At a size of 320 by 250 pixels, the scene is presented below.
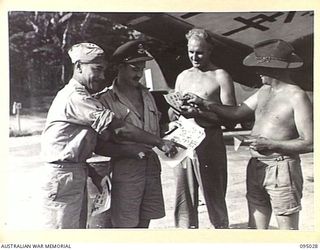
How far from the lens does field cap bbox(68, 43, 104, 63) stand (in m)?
1.62

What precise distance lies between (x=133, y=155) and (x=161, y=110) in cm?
13

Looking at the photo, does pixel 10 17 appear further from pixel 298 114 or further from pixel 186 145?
pixel 298 114

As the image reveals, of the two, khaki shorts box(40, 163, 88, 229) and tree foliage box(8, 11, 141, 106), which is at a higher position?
tree foliage box(8, 11, 141, 106)

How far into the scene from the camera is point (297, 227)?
64.5 inches

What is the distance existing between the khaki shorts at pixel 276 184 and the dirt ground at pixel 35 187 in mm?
18

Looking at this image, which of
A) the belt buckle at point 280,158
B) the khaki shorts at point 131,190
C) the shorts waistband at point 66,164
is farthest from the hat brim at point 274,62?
the shorts waistband at point 66,164

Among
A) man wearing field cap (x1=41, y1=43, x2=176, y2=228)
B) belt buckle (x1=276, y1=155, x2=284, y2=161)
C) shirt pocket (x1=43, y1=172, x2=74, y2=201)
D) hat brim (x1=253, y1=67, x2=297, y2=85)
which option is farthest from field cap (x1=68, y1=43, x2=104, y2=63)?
belt buckle (x1=276, y1=155, x2=284, y2=161)

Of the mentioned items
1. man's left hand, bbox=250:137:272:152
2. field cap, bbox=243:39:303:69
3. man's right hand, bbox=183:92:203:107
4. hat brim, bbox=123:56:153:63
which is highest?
field cap, bbox=243:39:303:69

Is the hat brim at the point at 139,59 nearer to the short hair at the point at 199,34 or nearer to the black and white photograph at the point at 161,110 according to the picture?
the black and white photograph at the point at 161,110

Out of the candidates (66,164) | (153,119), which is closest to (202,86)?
(153,119)

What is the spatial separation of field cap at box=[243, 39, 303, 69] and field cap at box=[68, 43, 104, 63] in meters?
0.36

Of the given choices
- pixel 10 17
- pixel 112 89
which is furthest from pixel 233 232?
pixel 10 17

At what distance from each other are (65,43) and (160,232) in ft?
1.73

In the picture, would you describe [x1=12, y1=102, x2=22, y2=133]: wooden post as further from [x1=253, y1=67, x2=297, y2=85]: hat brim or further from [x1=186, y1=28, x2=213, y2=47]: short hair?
[x1=253, y1=67, x2=297, y2=85]: hat brim
